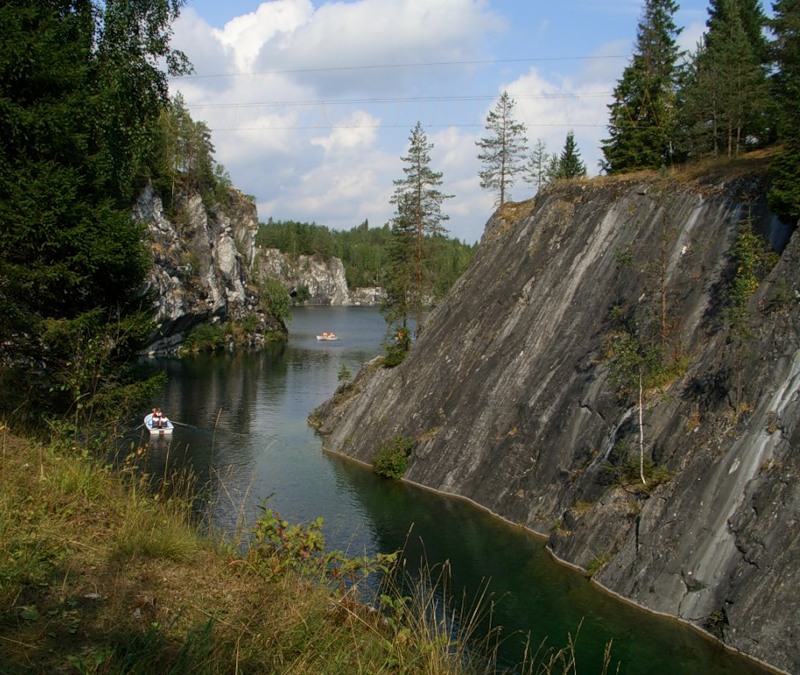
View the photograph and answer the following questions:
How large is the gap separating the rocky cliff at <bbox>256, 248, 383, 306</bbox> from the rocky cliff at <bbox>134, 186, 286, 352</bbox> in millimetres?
59837

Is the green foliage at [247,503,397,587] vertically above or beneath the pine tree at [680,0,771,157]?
beneath

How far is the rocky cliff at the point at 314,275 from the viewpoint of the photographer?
14650cm

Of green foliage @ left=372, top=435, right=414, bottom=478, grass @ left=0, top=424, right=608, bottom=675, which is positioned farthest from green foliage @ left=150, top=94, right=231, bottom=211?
grass @ left=0, top=424, right=608, bottom=675

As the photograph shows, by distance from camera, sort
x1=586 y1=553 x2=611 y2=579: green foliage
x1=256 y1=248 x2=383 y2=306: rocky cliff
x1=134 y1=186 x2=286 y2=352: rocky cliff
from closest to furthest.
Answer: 1. x1=586 y1=553 x2=611 y2=579: green foliage
2. x1=134 y1=186 x2=286 y2=352: rocky cliff
3. x1=256 y1=248 x2=383 y2=306: rocky cliff

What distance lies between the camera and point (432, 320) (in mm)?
35000

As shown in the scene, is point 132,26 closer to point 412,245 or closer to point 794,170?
point 794,170

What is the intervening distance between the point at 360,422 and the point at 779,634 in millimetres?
22049

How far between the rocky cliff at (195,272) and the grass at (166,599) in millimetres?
54834

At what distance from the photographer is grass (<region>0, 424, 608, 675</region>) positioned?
13.9 feet

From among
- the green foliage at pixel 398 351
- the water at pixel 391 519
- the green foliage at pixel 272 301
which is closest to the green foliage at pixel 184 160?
the green foliage at pixel 272 301

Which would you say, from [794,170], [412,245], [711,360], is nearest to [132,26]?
[711,360]

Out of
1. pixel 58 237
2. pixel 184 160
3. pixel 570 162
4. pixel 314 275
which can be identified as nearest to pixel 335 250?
pixel 314 275

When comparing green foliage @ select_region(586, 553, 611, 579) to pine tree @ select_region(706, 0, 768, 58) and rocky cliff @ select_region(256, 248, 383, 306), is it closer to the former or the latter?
pine tree @ select_region(706, 0, 768, 58)

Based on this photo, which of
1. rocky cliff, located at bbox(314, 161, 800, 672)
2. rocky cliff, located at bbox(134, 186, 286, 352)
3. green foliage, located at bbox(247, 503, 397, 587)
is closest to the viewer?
green foliage, located at bbox(247, 503, 397, 587)
